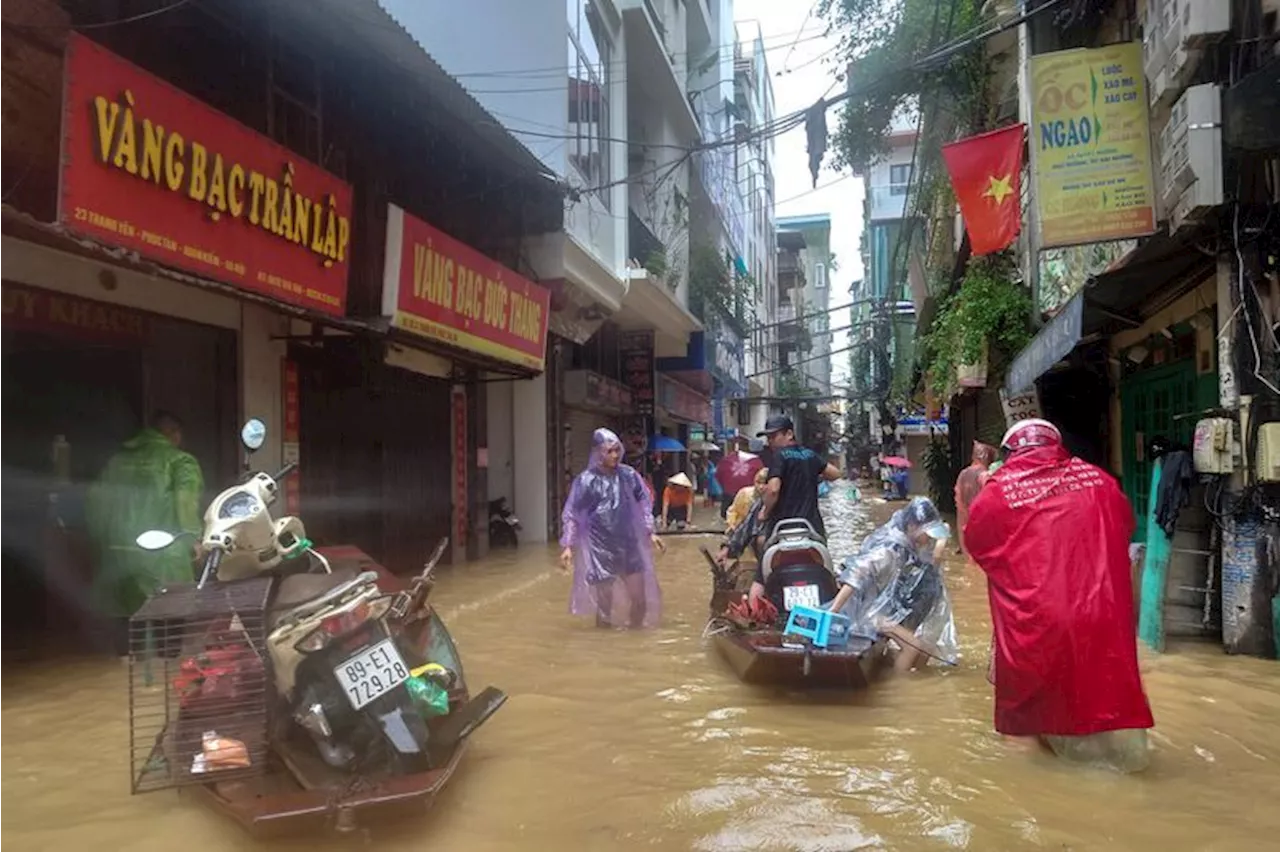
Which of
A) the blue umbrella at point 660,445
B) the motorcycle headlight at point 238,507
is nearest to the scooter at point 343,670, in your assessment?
the motorcycle headlight at point 238,507

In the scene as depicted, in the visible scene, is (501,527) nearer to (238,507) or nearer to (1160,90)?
(1160,90)

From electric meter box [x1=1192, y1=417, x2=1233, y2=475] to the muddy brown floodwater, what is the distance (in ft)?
4.22

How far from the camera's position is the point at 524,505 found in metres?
15.4

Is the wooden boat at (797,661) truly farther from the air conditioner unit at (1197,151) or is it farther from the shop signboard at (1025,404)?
the shop signboard at (1025,404)

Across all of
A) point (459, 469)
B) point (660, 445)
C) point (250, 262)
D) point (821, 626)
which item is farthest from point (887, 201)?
point (821, 626)

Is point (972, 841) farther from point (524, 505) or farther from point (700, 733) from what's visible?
point (524, 505)

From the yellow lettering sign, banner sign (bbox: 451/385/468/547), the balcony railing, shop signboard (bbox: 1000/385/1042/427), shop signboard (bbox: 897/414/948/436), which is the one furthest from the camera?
the balcony railing

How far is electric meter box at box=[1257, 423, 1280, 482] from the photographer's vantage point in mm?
6000

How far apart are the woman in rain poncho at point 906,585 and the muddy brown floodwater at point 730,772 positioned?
244mm

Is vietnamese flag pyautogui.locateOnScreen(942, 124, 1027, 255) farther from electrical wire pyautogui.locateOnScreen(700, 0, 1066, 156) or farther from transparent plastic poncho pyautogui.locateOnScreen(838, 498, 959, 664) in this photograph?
transparent plastic poncho pyautogui.locateOnScreen(838, 498, 959, 664)

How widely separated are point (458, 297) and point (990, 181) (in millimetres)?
6162

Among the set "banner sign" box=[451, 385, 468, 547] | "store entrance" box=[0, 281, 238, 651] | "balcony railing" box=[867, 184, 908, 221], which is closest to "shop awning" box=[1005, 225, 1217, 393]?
"store entrance" box=[0, 281, 238, 651]

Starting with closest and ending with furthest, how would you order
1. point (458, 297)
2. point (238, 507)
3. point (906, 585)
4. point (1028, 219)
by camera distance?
1. point (238, 507)
2. point (906, 585)
3. point (458, 297)
4. point (1028, 219)

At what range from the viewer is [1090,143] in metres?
7.65
